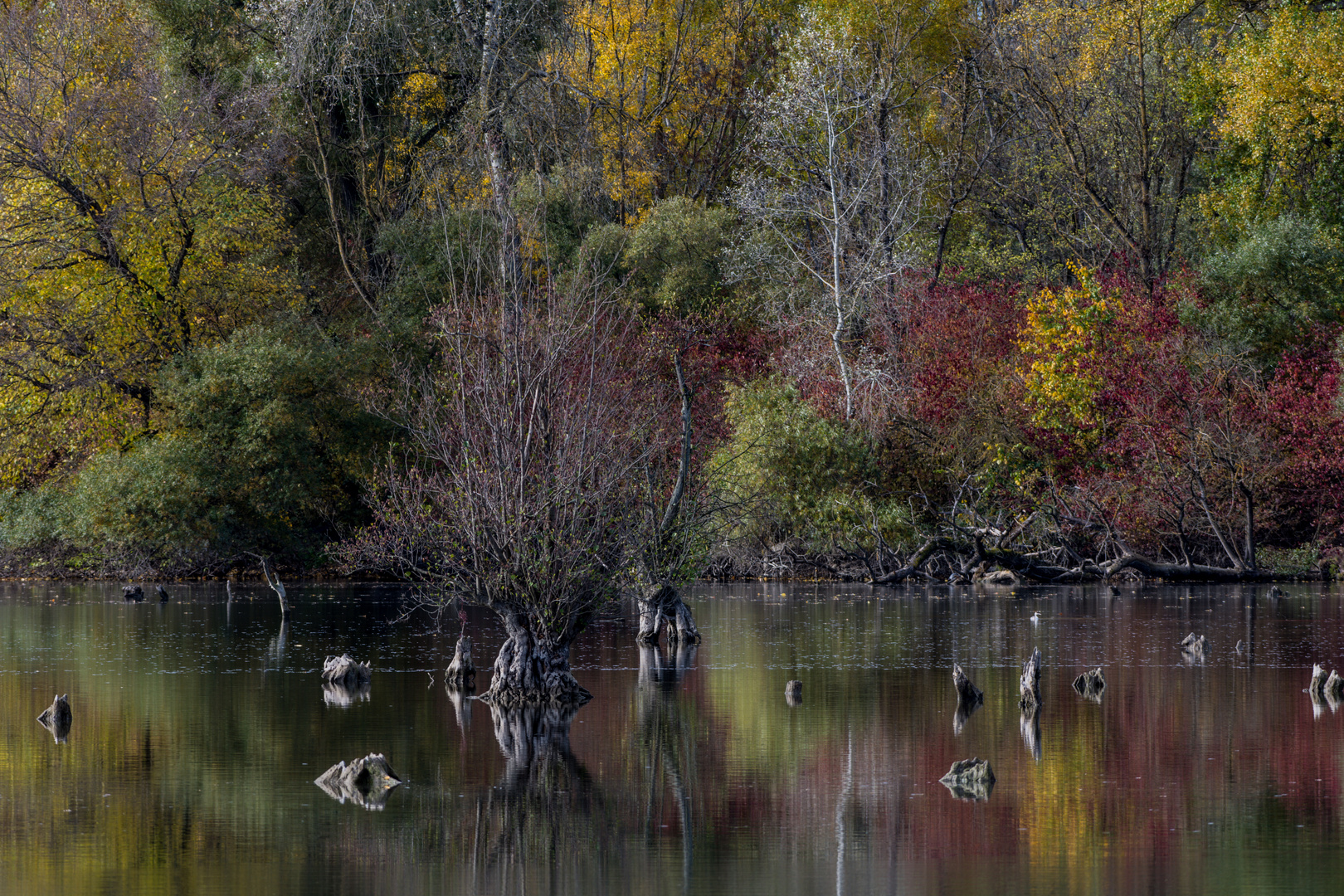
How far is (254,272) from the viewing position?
4234cm

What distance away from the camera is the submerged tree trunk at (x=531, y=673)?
18.3 meters

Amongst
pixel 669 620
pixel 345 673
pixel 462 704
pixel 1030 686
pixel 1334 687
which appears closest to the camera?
pixel 1030 686

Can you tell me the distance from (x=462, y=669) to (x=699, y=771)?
6365 millimetres

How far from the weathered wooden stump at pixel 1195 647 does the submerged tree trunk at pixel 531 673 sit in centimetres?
941

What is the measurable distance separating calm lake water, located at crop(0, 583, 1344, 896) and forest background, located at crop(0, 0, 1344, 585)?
1169 centimetres

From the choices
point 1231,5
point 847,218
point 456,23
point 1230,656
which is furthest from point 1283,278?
point 456,23

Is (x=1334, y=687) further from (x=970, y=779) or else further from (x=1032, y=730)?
(x=970, y=779)

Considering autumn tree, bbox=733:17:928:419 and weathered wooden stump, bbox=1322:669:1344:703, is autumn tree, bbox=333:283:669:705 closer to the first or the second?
→ weathered wooden stump, bbox=1322:669:1344:703

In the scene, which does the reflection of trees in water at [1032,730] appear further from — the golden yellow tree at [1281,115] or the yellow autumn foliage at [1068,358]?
the golden yellow tree at [1281,115]

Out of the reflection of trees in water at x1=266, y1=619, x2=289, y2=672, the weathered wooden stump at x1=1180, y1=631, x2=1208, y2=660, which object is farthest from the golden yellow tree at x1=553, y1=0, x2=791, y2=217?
the weathered wooden stump at x1=1180, y1=631, x2=1208, y2=660

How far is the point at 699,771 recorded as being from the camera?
1448 centimetres

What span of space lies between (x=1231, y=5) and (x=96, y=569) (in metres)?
33.3

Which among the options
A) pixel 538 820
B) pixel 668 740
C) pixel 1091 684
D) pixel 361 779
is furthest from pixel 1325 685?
pixel 361 779

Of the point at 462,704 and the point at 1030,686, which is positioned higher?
the point at 1030,686
